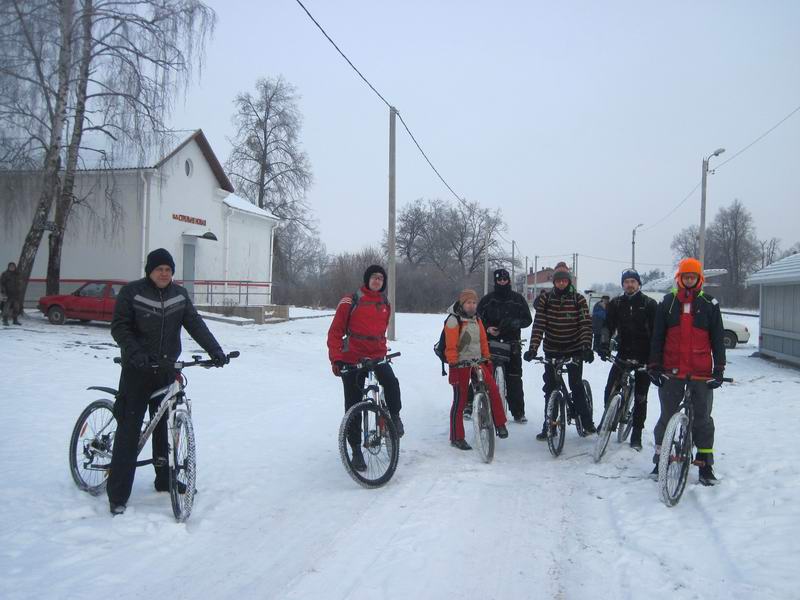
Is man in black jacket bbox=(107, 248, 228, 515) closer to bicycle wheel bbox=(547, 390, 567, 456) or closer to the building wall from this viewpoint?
bicycle wheel bbox=(547, 390, 567, 456)

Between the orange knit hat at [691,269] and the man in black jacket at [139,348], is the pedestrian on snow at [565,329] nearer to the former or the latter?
the orange knit hat at [691,269]

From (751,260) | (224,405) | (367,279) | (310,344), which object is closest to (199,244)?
(310,344)

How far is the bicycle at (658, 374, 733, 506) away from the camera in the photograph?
4.90 m

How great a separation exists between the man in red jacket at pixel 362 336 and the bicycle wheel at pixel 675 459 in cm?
220

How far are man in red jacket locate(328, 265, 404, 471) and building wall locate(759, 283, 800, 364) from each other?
14.9 m

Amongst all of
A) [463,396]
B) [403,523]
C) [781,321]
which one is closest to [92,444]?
[403,523]

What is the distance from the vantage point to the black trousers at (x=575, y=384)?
22.3 ft

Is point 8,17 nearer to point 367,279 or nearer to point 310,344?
point 310,344

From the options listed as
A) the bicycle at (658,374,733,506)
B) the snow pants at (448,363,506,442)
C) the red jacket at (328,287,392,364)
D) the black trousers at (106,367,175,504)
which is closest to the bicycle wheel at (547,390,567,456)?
the snow pants at (448,363,506,442)

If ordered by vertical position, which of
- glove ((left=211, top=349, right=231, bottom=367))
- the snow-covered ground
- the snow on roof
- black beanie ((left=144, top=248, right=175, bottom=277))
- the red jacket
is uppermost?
the snow on roof

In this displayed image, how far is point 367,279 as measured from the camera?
5.91 meters

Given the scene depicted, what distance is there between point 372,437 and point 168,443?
5.63ft

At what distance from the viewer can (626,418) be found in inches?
271

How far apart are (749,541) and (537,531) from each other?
1383mm
